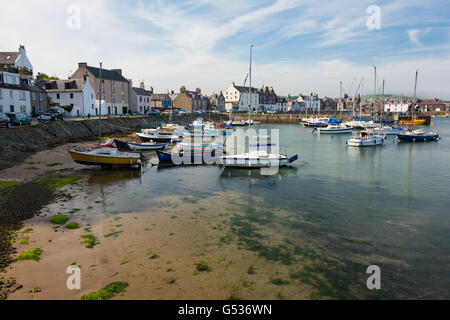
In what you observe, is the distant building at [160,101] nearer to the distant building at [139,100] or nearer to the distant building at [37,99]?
the distant building at [139,100]

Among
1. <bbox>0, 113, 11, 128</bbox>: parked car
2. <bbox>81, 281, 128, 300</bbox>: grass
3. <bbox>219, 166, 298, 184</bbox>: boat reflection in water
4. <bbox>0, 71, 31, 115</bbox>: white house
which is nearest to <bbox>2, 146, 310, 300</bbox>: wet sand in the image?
<bbox>81, 281, 128, 300</bbox>: grass

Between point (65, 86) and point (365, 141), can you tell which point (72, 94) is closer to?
point (65, 86)

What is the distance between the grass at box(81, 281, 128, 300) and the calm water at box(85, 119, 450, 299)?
19.4 feet

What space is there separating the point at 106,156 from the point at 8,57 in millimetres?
59756

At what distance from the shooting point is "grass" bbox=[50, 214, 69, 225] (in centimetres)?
1545

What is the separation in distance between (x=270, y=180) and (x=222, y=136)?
140ft

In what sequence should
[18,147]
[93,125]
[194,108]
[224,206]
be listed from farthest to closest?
[194,108]
[93,125]
[18,147]
[224,206]

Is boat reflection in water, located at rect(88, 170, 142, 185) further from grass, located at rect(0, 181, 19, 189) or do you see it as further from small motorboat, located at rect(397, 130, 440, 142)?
small motorboat, located at rect(397, 130, 440, 142)

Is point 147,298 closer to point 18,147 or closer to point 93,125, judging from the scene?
point 18,147

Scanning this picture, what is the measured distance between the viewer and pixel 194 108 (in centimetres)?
12744

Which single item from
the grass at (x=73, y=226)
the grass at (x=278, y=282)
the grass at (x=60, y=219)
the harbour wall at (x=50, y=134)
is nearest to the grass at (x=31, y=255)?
the grass at (x=73, y=226)

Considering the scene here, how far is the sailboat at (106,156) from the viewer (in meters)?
28.1

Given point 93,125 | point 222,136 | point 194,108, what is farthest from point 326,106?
point 93,125

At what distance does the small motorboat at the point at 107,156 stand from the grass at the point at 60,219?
13.0m
